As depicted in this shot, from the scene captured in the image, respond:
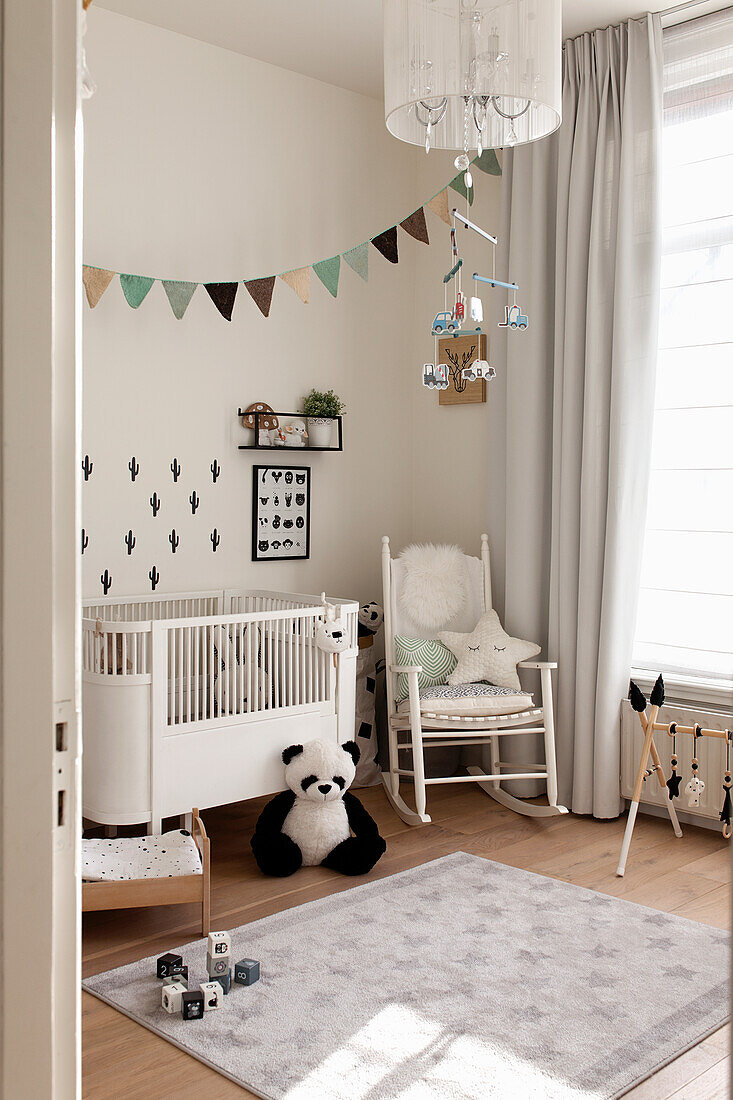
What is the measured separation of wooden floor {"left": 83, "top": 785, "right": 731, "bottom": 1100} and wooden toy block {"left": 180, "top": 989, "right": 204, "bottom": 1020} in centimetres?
8

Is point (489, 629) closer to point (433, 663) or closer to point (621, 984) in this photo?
point (433, 663)

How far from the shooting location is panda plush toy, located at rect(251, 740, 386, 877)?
295cm

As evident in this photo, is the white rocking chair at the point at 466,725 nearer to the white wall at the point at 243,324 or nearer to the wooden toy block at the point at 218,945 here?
the white wall at the point at 243,324

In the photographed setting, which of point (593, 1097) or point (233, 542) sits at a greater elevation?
point (233, 542)

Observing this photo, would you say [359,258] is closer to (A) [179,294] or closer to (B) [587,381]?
(A) [179,294]

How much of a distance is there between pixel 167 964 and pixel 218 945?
144 mm

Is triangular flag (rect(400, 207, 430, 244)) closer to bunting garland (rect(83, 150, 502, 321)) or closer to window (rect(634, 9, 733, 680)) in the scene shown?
bunting garland (rect(83, 150, 502, 321))

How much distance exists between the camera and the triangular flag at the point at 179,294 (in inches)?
135

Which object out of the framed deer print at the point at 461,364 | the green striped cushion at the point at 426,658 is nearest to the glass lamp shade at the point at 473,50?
the framed deer print at the point at 461,364

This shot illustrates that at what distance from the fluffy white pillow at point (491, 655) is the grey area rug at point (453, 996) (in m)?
0.94

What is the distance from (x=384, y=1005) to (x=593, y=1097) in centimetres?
51

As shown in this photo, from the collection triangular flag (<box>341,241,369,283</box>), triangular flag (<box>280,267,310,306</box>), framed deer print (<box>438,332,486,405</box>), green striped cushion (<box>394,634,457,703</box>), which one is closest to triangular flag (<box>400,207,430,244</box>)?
triangular flag (<box>341,241,369,283</box>)

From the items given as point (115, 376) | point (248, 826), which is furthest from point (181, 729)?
point (115, 376)

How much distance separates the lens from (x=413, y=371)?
4469 mm
